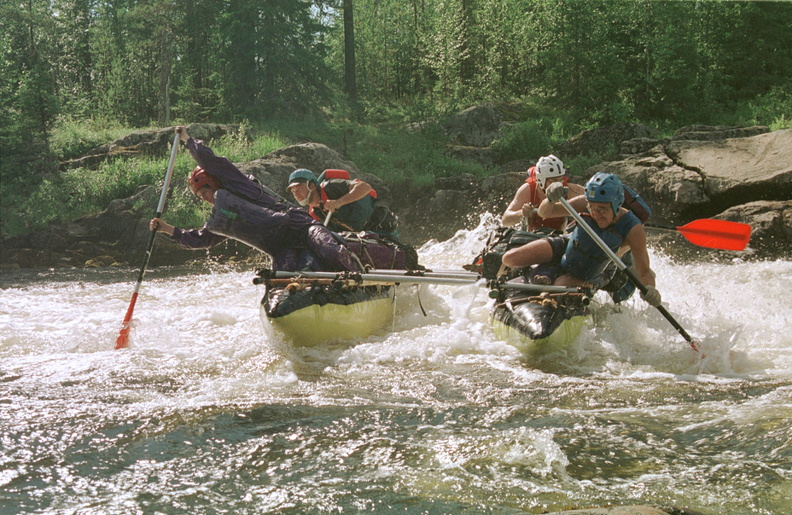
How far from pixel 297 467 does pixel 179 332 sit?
3.97 m

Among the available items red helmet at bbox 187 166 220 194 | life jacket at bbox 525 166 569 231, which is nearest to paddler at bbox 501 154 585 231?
life jacket at bbox 525 166 569 231

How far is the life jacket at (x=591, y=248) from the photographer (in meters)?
5.90

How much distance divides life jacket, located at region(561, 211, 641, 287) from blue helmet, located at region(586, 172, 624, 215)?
0.80 feet

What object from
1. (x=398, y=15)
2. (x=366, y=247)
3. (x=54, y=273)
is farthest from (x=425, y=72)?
(x=366, y=247)

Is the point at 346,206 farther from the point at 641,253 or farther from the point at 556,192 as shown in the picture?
the point at 641,253

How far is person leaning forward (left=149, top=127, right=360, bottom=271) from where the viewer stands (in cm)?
666

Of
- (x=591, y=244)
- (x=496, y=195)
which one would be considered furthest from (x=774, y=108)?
(x=591, y=244)

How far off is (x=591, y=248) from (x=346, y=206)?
3.28 meters

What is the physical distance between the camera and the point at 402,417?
14.7 ft

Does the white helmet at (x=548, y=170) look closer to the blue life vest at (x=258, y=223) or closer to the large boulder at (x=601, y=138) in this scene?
the blue life vest at (x=258, y=223)

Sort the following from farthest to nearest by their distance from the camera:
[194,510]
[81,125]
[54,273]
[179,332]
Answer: [81,125] → [54,273] → [179,332] → [194,510]

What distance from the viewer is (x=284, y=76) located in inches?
770

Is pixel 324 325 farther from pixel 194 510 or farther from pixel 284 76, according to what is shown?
pixel 284 76

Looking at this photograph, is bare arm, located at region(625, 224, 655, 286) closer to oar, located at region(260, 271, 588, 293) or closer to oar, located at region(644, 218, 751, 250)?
oar, located at region(260, 271, 588, 293)
